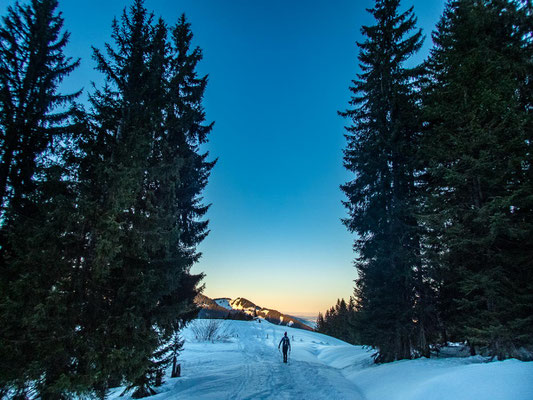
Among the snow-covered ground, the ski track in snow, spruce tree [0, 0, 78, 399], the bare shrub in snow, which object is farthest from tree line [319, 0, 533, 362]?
the bare shrub in snow

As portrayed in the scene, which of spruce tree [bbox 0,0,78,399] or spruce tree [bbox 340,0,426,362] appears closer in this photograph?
spruce tree [bbox 0,0,78,399]

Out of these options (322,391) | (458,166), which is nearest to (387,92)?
(458,166)

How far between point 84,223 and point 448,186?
12731mm

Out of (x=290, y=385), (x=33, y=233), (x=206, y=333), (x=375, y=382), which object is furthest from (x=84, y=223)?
(x=206, y=333)

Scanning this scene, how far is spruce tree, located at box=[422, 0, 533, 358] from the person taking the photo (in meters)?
7.75

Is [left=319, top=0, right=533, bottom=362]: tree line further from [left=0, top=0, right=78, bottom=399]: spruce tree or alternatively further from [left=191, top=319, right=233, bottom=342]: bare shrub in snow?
[left=191, top=319, right=233, bottom=342]: bare shrub in snow

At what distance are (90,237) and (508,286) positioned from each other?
12.7m

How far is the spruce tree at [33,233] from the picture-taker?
5309 millimetres

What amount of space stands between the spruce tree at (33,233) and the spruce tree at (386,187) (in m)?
11.3

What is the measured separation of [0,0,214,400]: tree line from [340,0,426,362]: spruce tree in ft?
27.7

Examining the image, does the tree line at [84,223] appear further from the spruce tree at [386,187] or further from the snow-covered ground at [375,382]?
the spruce tree at [386,187]

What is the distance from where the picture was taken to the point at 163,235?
741 cm

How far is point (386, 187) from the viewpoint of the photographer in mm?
12695

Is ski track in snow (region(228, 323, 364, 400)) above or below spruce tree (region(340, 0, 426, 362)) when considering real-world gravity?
below
